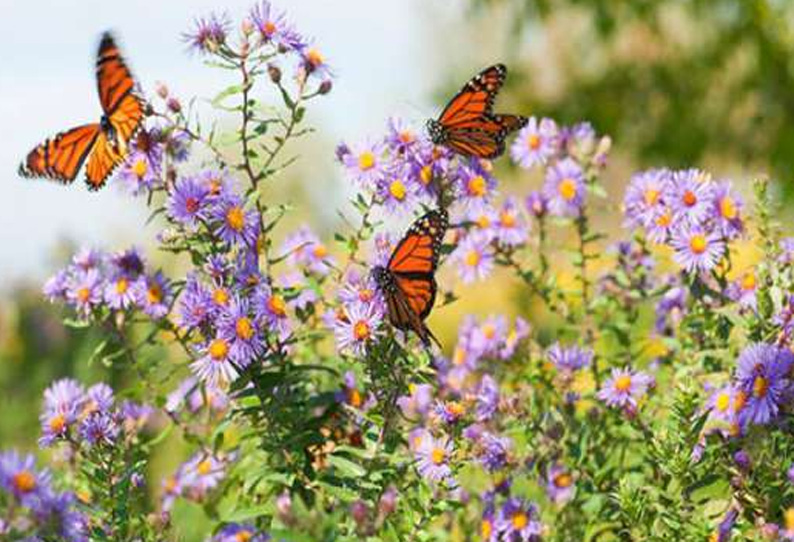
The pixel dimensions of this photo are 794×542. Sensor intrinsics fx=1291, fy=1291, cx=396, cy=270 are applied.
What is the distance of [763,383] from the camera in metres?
3.12

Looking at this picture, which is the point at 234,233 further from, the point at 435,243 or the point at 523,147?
the point at 523,147

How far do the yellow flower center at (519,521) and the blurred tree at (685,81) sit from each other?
422 cm

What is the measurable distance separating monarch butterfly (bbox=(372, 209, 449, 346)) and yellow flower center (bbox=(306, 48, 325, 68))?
2.02 ft

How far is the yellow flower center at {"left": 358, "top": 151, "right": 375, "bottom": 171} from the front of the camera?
3541 mm

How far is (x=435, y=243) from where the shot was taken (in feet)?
10.6

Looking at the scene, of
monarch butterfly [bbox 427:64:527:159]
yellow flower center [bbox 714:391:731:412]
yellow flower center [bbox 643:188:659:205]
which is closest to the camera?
yellow flower center [bbox 714:391:731:412]

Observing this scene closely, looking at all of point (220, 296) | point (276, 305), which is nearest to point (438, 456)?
point (276, 305)

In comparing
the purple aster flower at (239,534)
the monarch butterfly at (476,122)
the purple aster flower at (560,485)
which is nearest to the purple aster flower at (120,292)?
the purple aster flower at (239,534)

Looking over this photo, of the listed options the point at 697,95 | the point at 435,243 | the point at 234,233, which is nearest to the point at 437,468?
the point at 435,243

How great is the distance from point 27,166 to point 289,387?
996 millimetres

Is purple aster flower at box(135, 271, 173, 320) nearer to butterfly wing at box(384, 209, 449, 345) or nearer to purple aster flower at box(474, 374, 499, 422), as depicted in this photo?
butterfly wing at box(384, 209, 449, 345)

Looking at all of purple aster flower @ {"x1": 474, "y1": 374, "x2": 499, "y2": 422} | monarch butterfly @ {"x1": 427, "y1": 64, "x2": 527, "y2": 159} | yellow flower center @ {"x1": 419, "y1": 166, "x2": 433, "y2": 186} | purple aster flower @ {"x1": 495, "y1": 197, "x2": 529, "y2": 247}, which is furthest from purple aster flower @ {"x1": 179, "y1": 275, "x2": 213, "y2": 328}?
purple aster flower @ {"x1": 495, "y1": 197, "x2": 529, "y2": 247}

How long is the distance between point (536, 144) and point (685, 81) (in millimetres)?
5502

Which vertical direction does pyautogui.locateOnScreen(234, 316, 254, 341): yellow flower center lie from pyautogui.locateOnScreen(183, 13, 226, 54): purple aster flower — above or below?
below
